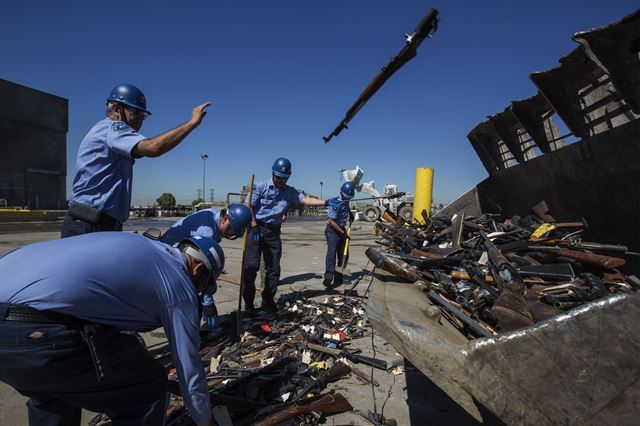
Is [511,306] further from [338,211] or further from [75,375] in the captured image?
[338,211]

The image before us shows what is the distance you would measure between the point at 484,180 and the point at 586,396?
5.04 metres

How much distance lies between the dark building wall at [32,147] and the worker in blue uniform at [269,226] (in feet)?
87.1

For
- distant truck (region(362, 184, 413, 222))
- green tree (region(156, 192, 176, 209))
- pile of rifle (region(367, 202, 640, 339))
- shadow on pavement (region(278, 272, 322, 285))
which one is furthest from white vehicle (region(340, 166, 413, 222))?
green tree (region(156, 192, 176, 209))

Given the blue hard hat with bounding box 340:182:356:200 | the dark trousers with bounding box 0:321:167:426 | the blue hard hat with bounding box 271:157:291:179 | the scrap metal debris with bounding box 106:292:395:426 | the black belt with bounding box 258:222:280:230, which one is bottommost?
the scrap metal debris with bounding box 106:292:395:426

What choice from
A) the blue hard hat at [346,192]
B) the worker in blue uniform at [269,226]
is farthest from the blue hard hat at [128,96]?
the blue hard hat at [346,192]

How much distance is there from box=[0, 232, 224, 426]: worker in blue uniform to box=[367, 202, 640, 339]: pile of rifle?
4.39ft

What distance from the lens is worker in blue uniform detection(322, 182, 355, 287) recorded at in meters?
6.36

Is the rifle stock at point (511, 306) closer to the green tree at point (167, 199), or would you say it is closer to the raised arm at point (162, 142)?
the raised arm at point (162, 142)

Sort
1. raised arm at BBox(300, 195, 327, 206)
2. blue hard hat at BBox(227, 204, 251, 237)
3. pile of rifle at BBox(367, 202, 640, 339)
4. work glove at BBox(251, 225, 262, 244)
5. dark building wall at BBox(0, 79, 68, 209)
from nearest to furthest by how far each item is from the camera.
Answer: pile of rifle at BBox(367, 202, 640, 339)
blue hard hat at BBox(227, 204, 251, 237)
work glove at BBox(251, 225, 262, 244)
raised arm at BBox(300, 195, 327, 206)
dark building wall at BBox(0, 79, 68, 209)

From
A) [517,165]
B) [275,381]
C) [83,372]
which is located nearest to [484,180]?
[517,165]

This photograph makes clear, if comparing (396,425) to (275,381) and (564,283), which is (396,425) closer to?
(275,381)

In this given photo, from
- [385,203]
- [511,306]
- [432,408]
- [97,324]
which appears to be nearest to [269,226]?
[432,408]

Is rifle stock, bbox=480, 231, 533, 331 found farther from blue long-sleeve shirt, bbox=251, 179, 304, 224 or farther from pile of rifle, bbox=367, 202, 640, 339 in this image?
blue long-sleeve shirt, bbox=251, 179, 304, 224

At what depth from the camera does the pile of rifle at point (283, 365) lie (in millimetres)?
2412
